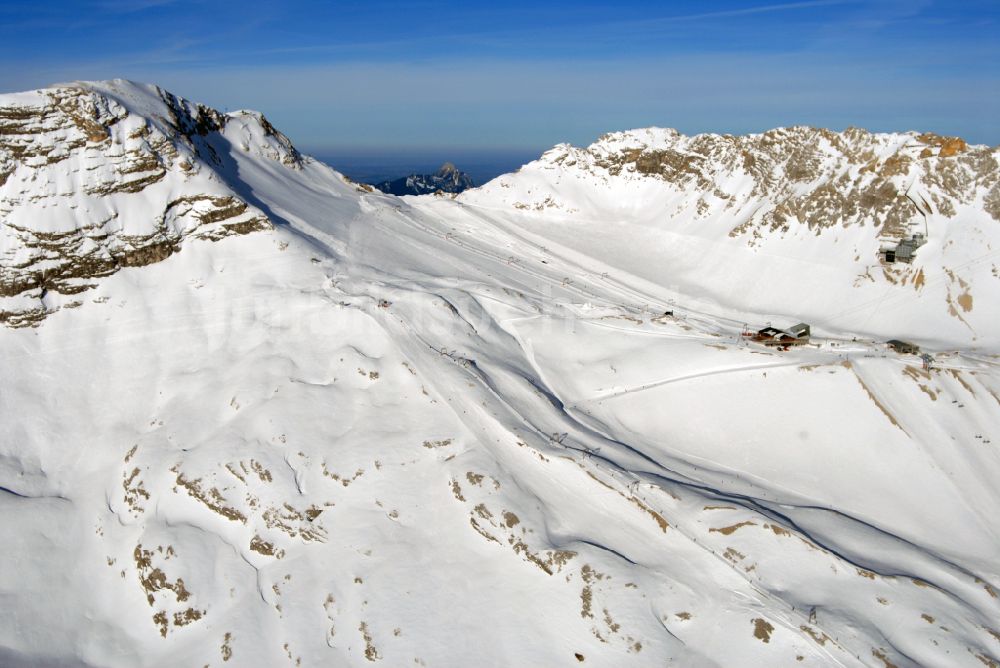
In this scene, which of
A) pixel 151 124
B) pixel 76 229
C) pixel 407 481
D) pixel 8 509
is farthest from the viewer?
pixel 151 124

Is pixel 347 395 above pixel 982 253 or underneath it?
underneath

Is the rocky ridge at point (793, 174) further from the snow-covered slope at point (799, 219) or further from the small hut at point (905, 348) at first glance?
the small hut at point (905, 348)

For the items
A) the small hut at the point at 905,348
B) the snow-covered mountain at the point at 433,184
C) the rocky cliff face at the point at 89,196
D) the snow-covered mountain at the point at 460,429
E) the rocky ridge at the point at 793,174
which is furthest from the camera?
the snow-covered mountain at the point at 433,184

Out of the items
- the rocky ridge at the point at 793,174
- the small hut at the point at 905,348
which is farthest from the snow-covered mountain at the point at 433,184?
the small hut at the point at 905,348

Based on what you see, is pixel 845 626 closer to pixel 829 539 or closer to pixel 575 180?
pixel 829 539

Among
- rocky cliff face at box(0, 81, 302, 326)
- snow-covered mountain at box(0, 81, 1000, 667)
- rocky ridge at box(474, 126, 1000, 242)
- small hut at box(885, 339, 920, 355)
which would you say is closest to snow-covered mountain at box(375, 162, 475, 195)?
rocky ridge at box(474, 126, 1000, 242)

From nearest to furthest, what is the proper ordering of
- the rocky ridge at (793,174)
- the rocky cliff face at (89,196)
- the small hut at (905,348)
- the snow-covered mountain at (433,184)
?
the small hut at (905,348), the rocky cliff face at (89,196), the rocky ridge at (793,174), the snow-covered mountain at (433,184)

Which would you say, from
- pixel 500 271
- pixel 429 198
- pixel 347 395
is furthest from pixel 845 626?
pixel 429 198
